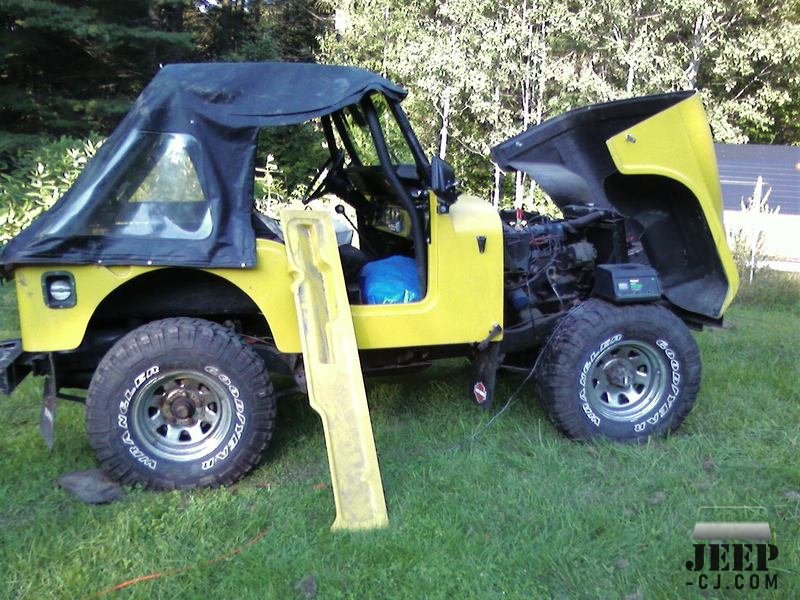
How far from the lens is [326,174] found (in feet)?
16.8

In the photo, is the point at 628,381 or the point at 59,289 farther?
the point at 628,381

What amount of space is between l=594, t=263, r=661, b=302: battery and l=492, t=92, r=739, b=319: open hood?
1.46ft

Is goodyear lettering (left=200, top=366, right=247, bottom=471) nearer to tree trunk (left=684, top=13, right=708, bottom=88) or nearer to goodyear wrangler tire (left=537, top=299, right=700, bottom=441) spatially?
goodyear wrangler tire (left=537, top=299, right=700, bottom=441)

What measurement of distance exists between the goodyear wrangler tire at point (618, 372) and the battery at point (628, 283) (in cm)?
7

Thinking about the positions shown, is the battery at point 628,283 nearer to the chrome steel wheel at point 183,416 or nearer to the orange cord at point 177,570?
the chrome steel wheel at point 183,416

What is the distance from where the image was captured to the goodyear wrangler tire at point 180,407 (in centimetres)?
365

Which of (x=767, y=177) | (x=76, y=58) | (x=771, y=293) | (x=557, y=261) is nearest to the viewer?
(x=557, y=261)

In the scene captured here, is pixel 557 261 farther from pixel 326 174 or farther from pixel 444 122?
pixel 444 122

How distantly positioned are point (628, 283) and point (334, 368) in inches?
79.2

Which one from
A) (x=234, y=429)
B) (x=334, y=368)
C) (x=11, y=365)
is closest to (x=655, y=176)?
(x=334, y=368)

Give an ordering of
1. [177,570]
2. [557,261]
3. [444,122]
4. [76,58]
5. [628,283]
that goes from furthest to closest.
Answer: [76,58] → [444,122] → [557,261] → [628,283] → [177,570]

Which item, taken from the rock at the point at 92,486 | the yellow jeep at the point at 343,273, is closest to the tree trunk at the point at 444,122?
the yellow jeep at the point at 343,273

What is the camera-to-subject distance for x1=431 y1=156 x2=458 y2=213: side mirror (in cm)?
375

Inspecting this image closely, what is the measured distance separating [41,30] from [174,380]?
1204 centimetres
